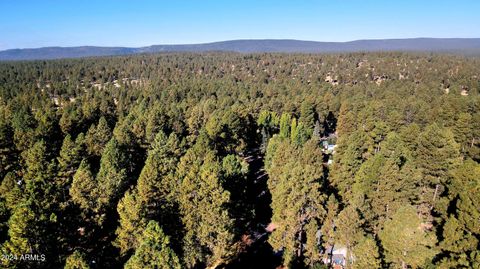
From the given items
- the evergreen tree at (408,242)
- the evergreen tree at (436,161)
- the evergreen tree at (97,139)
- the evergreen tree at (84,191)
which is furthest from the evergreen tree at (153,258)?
the evergreen tree at (97,139)

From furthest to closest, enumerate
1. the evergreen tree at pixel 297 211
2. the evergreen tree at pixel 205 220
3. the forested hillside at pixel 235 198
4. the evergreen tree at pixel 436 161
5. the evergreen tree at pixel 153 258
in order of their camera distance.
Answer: the evergreen tree at pixel 436 161 → the evergreen tree at pixel 297 211 → the evergreen tree at pixel 205 220 → the forested hillside at pixel 235 198 → the evergreen tree at pixel 153 258

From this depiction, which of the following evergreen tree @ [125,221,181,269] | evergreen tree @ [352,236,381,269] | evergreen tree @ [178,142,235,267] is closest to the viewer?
evergreen tree @ [125,221,181,269]

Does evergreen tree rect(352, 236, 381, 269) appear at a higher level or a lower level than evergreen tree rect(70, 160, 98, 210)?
lower

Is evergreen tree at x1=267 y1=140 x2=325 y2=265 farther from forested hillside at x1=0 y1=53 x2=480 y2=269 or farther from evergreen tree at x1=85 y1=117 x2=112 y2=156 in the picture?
evergreen tree at x1=85 y1=117 x2=112 y2=156

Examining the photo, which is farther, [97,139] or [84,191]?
[97,139]

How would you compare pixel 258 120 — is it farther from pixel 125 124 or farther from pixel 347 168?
pixel 347 168

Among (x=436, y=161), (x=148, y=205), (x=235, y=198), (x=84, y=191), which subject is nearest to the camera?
(x=148, y=205)

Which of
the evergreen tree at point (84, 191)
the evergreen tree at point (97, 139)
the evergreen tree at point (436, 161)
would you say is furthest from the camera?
the evergreen tree at point (97, 139)

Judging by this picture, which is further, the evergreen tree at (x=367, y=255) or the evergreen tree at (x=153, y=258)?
the evergreen tree at (x=367, y=255)

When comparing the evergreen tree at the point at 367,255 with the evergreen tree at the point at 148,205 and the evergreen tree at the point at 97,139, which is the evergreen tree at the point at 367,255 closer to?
the evergreen tree at the point at 148,205

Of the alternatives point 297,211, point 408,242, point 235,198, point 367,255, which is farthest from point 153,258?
point 408,242

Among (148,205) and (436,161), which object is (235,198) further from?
(436,161)

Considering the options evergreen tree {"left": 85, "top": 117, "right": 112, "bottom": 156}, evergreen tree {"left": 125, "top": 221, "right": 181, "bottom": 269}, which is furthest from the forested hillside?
evergreen tree {"left": 85, "top": 117, "right": 112, "bottom": 156}
